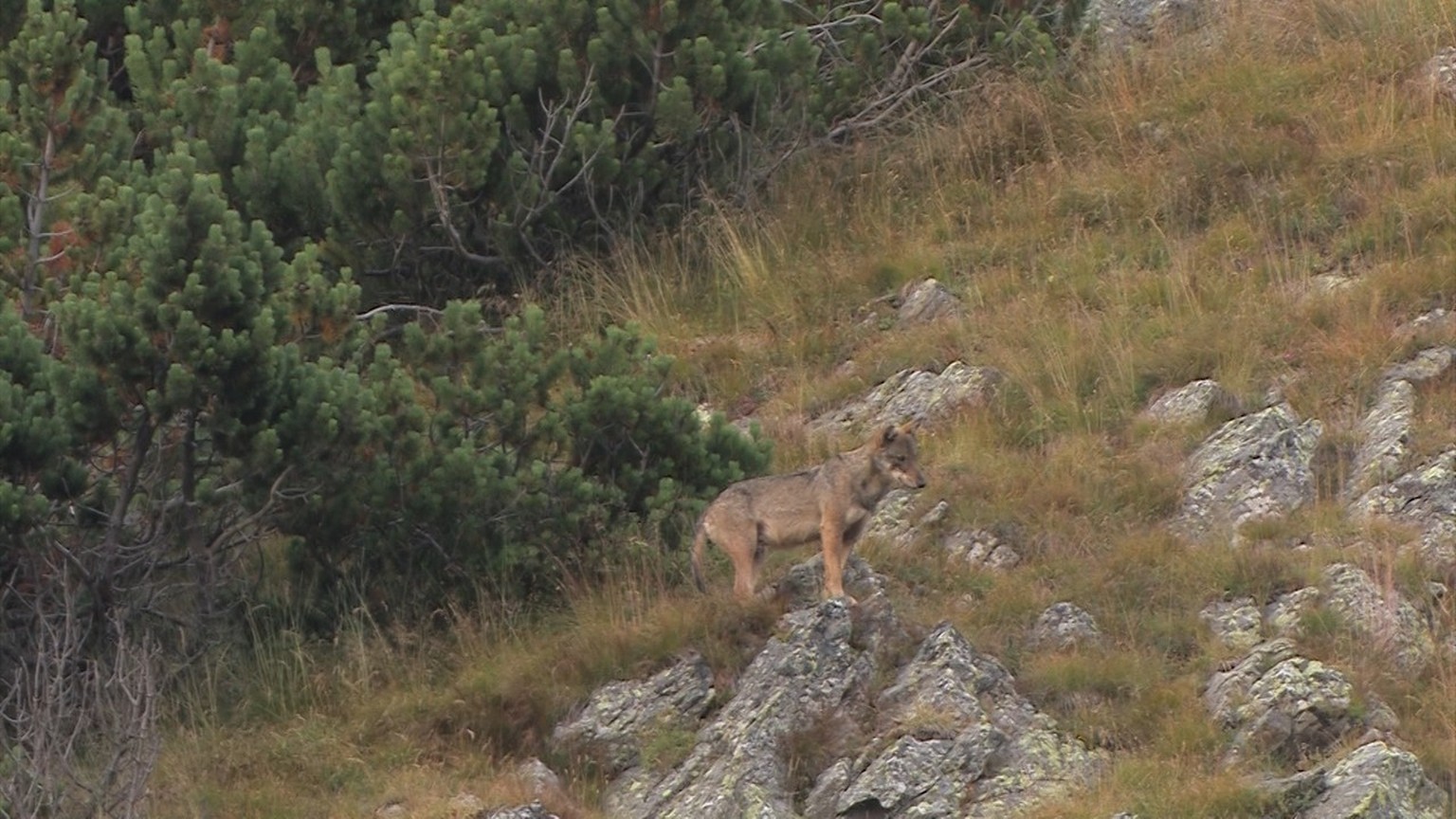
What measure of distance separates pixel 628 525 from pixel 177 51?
18.2ft

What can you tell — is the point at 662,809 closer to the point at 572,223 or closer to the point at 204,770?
the point at 204,770

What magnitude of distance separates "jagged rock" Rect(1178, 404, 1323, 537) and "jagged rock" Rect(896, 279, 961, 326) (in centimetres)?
284

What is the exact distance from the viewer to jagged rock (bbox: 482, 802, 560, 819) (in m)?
12.5

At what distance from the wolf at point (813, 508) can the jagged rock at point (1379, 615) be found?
92.3 inches

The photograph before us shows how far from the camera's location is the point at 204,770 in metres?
13.6

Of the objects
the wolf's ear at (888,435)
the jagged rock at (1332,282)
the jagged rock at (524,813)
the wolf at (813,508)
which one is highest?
the wolf's ear at (888,435)

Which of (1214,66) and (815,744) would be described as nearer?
(815,744)

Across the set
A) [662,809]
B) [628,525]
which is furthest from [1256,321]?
[662,809]

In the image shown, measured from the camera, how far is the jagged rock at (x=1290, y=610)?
13117 millimetres

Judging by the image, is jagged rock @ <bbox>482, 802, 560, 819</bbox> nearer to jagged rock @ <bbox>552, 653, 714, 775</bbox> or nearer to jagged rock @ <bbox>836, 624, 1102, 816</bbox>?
jagged rock @ <bbox>552, 653, 714, 775</bbox>

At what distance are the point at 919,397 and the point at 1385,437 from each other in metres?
3.15

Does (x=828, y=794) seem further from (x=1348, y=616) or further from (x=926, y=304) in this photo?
(x=926, y=304)

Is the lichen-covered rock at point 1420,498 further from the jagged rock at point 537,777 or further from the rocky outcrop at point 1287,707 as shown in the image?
the jagged rock at point 537,777

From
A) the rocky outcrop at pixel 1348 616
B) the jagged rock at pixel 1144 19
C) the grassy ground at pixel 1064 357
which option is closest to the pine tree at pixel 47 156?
the grassy ground at pixel 1064 357
